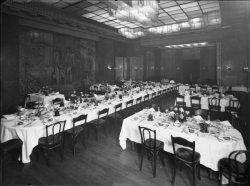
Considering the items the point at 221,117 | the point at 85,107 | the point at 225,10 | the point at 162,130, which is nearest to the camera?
the point at 162,130

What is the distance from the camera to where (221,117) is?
6.84 metres

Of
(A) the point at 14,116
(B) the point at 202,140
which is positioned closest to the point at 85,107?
(A) the point at 14,116

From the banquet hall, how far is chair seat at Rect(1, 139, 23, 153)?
2 centimetres

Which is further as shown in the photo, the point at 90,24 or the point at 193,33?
the point at 193,33

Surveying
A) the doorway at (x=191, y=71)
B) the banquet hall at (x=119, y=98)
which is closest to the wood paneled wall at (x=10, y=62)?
the banquet hall at (x=119, y=98)

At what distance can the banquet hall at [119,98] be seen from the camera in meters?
3.26

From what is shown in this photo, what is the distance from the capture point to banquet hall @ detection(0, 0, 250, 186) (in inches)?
128

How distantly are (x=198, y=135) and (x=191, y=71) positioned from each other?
1503cm

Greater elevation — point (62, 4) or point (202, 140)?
point (62, 4)

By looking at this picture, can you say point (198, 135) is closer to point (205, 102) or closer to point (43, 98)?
point (205, 102)

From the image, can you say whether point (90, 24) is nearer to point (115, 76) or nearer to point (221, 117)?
point (115, 76)

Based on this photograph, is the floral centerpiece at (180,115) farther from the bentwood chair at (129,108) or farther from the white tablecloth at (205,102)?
the white tablecloth at (205,102)

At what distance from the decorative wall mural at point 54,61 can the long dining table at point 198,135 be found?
6559 millimetres

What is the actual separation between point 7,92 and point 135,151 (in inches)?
251
